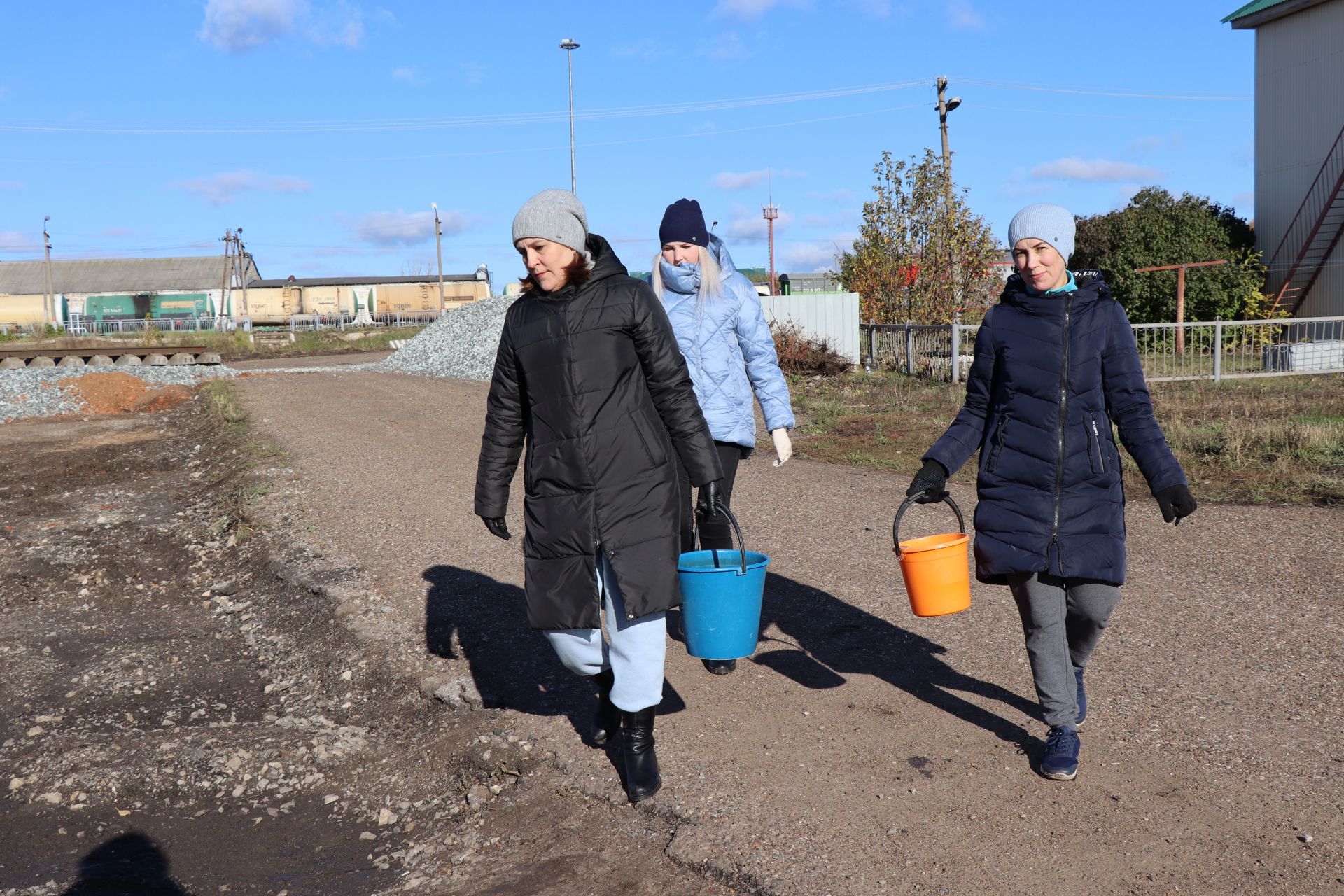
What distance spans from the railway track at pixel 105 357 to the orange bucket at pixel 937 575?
1137 inches

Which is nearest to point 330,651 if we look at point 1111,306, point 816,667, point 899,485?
point 816,667

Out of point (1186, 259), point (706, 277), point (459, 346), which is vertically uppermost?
point (1186, 259)

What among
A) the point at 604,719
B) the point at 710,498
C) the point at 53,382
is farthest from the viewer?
the point at 53,382

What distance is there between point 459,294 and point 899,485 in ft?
239

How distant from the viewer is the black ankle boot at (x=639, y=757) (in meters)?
3.68

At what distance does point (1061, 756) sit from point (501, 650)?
277cm

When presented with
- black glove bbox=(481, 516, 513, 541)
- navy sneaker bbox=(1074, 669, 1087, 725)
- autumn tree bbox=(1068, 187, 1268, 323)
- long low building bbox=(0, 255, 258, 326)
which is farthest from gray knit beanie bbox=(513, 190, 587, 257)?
long low building bbox=(0, 255, 258, 326)

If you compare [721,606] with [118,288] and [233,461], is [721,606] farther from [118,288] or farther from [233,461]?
[118,288]

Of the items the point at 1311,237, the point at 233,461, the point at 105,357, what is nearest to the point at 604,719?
the point at 233,461

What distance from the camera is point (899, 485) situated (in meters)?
9.38

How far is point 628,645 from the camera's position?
3.65 meters

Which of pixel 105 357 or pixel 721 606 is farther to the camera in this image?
pixel 105 357

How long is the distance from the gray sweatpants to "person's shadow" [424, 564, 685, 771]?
4.77 ft

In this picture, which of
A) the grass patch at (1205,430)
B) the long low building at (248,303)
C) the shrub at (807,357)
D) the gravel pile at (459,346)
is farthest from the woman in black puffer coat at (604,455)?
the long low building at (248,303)
